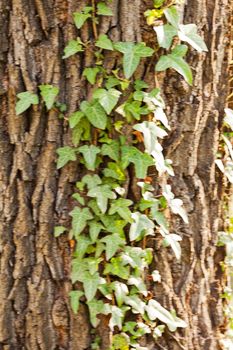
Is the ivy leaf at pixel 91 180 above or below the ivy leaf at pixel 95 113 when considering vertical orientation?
below

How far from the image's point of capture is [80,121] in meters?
2.19

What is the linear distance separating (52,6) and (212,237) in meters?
1.11

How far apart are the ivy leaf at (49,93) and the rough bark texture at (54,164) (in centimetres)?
4

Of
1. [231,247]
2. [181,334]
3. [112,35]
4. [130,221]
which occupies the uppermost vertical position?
[112,35]

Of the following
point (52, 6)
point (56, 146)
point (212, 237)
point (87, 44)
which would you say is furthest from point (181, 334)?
point (52, 6)

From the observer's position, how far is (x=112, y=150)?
2209 millimetres

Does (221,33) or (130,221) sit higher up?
(221,33)

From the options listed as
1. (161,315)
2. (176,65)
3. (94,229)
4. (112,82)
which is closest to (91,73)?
(112,82)

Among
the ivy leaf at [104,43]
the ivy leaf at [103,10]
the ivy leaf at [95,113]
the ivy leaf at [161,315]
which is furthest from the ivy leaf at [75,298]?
the ivy leaf at [103,10]

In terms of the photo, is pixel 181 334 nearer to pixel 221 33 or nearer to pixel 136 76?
pixel 136 76

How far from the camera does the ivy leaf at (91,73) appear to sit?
2158 mm

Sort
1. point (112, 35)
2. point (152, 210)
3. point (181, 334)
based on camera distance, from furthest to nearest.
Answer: point (181, 334) < point (152, 210) < point (112, 35)

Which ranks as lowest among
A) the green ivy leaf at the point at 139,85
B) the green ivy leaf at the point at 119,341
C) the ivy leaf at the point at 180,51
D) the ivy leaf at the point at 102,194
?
the green ivy leaf at the point at 119,341

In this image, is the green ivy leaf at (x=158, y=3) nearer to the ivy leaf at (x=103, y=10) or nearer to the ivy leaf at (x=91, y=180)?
the ivy leaf at (x=103, y=10)
